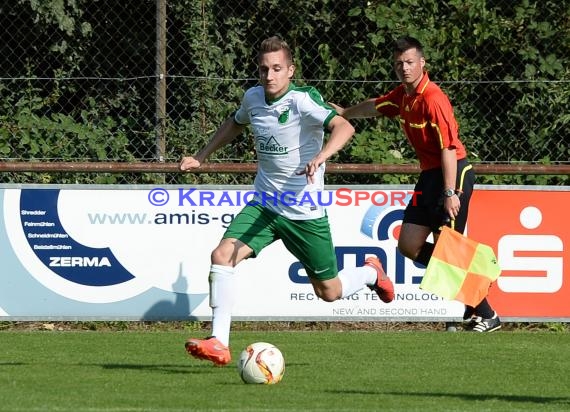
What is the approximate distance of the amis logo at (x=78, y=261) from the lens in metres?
Answer: 11.2

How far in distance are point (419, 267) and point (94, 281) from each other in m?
2.81

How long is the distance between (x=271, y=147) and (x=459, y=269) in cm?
153

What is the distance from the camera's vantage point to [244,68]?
12.8 meters

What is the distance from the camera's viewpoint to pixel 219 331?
7922 millimetres

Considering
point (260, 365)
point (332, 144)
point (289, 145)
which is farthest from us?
point (289, 145)

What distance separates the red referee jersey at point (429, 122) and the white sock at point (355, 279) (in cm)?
88

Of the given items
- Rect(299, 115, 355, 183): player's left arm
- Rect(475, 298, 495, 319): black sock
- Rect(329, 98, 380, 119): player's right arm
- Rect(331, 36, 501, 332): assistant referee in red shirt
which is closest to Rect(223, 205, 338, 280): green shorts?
Rect(299, 115, 355, 183): player's left arm

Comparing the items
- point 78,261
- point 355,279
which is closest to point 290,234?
point 355,279

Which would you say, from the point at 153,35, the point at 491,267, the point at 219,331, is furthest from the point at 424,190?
the point at 153,35

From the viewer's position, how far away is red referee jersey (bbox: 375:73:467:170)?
9.21m

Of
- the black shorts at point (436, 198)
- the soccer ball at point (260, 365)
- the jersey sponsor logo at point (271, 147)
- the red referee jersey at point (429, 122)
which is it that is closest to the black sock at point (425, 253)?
the black shorts at point (436, 198)

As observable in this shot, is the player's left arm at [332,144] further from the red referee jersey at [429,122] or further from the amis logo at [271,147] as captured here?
the red referee jersey at [429,122]

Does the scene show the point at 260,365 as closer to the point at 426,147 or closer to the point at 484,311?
the point at 426,147

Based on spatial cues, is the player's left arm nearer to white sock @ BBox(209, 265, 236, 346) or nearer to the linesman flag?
white sock @ BBox(209, 265, 236, 346)
